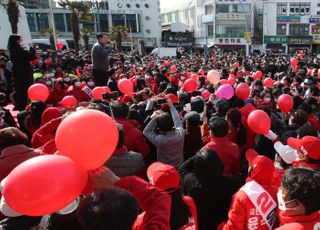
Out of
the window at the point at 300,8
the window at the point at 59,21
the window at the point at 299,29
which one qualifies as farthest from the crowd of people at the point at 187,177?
the window at the point at 59,21

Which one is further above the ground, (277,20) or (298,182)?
(277,20)

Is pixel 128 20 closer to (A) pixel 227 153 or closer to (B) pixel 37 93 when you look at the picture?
(B) pixel 37 93

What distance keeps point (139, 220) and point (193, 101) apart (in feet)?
11.8

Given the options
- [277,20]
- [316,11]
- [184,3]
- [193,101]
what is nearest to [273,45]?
[277,20]

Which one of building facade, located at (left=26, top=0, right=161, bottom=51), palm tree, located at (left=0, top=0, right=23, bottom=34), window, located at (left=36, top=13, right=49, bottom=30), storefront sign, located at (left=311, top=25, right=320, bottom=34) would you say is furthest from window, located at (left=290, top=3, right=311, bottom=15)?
palm tree, located at (left=0, top=0, right=23, bottom=34)

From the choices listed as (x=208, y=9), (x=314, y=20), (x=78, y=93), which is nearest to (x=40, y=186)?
(x=78, y=93)

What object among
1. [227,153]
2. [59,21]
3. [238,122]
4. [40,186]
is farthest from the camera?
[59,21]

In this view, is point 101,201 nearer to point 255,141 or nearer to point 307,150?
point 307,150

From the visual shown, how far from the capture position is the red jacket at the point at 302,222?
169 centimetres

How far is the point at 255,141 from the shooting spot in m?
3.81

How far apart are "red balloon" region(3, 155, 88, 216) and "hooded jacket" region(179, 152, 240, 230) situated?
121cm

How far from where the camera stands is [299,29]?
143 feet

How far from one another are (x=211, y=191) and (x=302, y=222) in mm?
790

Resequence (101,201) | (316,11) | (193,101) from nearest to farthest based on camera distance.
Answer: (101,201) < (193,101) < (316,11)
